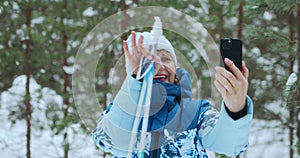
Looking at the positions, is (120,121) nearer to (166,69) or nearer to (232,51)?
(166,69)

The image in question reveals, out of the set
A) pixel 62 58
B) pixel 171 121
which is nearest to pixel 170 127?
pixel 171 121

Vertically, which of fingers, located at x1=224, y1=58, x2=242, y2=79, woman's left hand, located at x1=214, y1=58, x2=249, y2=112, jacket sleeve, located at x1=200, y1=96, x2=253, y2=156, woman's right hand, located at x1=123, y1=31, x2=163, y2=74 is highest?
woman's right hand, located at x1=123, y1=31, x2=163, y2=74

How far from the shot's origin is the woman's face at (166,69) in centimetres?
170

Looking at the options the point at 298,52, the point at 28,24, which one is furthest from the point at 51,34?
the point at 298,52

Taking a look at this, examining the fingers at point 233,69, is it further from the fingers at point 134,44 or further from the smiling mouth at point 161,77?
the smiling mouth at point 161,77

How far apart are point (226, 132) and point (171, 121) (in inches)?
10.6

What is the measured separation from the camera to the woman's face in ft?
5.58

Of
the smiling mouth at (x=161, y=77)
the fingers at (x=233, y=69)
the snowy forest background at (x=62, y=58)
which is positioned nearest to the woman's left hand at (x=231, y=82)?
the fingers at (x=233, y=69)

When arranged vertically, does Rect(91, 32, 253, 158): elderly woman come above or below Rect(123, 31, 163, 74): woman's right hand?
below

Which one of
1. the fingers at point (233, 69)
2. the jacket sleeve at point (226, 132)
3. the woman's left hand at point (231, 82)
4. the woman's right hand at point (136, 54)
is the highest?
the woman's right hand at point (136, 54)

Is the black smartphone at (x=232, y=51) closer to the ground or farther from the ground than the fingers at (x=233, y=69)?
farther from the ground

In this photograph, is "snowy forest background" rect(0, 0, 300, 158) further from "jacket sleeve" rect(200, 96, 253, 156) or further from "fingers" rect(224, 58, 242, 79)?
"fingers" rect(224, 58, 242, 79)

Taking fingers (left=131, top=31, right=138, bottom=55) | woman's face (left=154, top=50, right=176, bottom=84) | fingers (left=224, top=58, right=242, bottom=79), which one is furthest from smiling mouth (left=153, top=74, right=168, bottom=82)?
fingers (left=224, top=58, right=242, bottom=79)

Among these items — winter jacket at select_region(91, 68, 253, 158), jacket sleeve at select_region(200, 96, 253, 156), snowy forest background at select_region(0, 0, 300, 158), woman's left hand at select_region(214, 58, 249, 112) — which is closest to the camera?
woman's left hand at select_region(214, 58, 249, 112)
